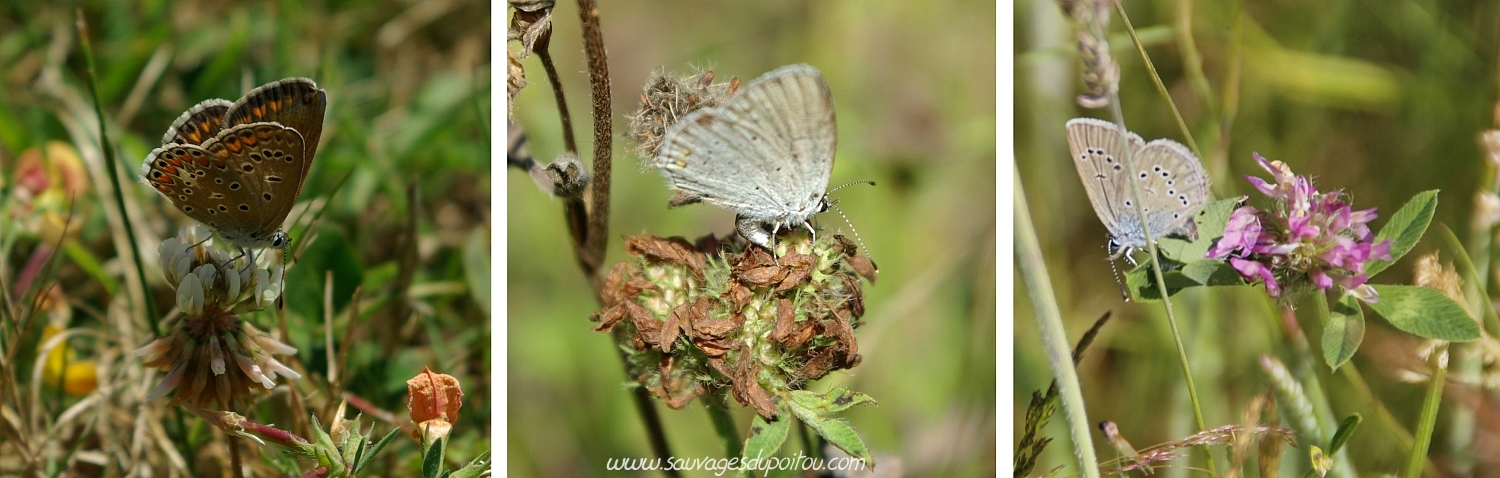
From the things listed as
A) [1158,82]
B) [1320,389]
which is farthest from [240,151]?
[1320,389]

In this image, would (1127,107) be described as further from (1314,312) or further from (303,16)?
(303,16)

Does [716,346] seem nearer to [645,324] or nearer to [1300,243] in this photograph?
[645,324]

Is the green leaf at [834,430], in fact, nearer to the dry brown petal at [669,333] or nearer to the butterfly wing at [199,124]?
the dry brown petal at [669,333]

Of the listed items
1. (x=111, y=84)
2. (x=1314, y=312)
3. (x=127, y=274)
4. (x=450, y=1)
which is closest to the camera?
(x=1314, y=312)

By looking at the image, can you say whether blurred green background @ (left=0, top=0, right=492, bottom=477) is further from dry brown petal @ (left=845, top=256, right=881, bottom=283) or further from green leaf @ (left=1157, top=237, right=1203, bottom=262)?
green leaf @ (left=1157, top=237, right=1203, bottom=262)

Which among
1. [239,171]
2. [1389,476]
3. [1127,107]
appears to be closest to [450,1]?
[239,171]

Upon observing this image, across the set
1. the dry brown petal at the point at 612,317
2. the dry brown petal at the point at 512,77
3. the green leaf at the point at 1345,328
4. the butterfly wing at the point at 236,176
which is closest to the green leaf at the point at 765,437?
the dry brown petal at the point at 612,317

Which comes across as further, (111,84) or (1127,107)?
(111,84)
